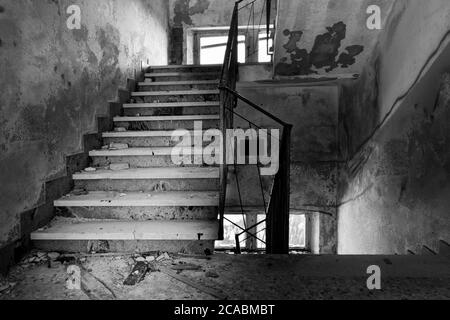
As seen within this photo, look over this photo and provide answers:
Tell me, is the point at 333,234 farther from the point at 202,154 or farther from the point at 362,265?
the point at 362,265

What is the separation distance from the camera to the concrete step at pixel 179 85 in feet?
15.0

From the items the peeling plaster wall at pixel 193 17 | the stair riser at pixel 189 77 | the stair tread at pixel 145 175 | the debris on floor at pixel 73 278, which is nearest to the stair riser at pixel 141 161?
the stair tread at pixel 145 175

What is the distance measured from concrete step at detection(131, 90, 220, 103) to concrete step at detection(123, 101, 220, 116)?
11.2 inches

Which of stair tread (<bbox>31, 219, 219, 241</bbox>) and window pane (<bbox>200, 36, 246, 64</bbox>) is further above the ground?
window pane (<bbox>200, 36, 246, 64</bbox>)

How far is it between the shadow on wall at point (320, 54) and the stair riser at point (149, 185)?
7.55 feet

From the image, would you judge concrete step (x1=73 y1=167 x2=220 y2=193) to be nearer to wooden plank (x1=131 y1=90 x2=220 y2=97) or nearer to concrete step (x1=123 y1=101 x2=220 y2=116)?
concrete step (x1=123 y1=101 x2=220 y2=116)

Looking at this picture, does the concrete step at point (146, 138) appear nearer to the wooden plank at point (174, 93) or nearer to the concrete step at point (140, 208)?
the wooden plank at point (174, 93)

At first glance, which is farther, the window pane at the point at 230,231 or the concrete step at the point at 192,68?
the window pane at the point at 230,231

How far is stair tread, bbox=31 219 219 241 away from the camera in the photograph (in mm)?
2211

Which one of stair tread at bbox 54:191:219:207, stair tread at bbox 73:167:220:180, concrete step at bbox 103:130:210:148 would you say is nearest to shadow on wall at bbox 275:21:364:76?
concrete step at bbox 103:130:210:148

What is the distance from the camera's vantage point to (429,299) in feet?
5.06

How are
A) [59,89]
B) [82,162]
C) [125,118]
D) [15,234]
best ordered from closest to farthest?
1. [15,234]
2. [59,89]
3. [82,162]
4. [125,118]
